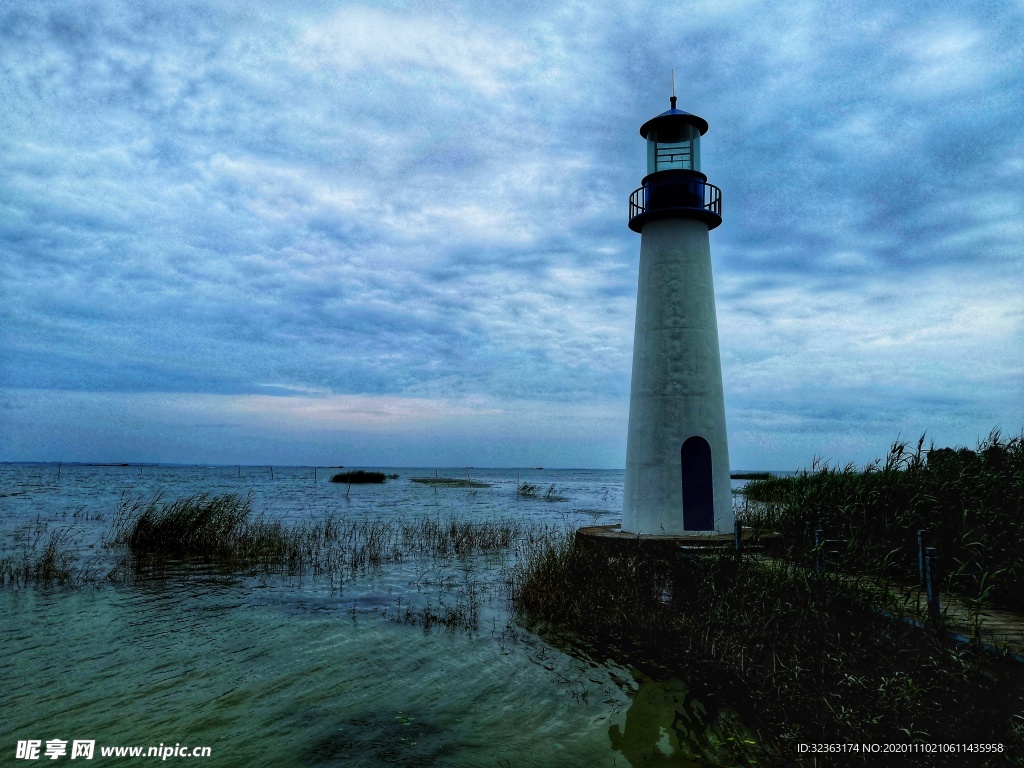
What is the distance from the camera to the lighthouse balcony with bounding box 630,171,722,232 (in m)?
12.4

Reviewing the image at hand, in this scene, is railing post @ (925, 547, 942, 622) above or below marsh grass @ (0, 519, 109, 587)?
above

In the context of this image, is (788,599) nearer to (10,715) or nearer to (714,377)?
(714,377)

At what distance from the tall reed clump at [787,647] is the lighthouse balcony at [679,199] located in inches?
269

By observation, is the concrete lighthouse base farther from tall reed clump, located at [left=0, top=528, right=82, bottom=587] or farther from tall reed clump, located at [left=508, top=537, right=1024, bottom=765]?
tall reed clump, located at [left=0, top=528, right=82, bottom=587]

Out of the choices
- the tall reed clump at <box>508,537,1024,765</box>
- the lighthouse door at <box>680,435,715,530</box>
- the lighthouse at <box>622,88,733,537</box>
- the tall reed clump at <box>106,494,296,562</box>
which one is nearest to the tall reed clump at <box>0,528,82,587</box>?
the tall reed clump at <box>106,494,296,562</box>

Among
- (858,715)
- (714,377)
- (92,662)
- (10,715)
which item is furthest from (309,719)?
(714,377)

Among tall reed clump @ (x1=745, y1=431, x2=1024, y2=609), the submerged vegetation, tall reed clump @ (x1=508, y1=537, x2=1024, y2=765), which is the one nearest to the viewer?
tall reed clump @ (x1=508, y1=537, x2=1024, y2=765)

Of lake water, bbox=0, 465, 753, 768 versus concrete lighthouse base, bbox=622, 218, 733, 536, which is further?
concrete lighthouse base, bbox=622, 218, 733, 536

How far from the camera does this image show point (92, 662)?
852 cm

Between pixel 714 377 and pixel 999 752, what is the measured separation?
8324 mm

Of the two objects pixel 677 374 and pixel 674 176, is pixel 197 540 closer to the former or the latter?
pixel 677 374

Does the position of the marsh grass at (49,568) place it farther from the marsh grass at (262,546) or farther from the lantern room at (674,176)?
the lantern room at (674,176)

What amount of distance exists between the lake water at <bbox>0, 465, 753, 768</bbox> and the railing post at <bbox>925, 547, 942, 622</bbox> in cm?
229

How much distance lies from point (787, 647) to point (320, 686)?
19.5 feet
